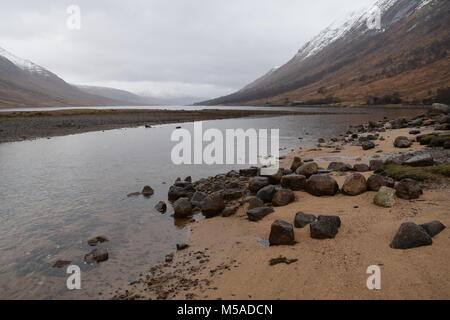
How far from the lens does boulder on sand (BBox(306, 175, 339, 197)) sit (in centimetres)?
1395

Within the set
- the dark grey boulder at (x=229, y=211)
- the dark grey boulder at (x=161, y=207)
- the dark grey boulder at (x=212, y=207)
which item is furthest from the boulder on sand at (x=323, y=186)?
the dark grey boulder at (x=161, y=207)

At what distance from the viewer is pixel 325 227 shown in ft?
32.6

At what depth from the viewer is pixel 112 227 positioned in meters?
13.2

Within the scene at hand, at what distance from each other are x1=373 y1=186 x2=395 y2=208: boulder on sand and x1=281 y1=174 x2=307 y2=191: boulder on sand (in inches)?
158

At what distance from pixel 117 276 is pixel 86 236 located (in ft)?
11.9

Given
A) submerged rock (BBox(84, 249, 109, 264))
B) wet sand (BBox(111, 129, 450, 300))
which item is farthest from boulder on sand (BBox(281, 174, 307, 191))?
submerged rock (BBox(84, 249, 109, 264))

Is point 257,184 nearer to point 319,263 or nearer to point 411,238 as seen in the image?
point 319,263

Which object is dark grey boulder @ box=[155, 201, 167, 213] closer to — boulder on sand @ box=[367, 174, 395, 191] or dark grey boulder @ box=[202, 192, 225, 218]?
dark grey boulder @ box=[202, 192, 225, 218]

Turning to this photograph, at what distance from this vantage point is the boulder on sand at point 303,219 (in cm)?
1091

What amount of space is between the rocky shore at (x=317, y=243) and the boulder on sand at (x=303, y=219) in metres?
0.03

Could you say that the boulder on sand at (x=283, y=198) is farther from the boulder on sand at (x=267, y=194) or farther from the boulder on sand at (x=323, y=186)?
the boulder on sand at (x=323, y=186)

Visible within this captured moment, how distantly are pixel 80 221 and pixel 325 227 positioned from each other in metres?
10.0

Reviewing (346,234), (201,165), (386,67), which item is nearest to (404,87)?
(386,67)
